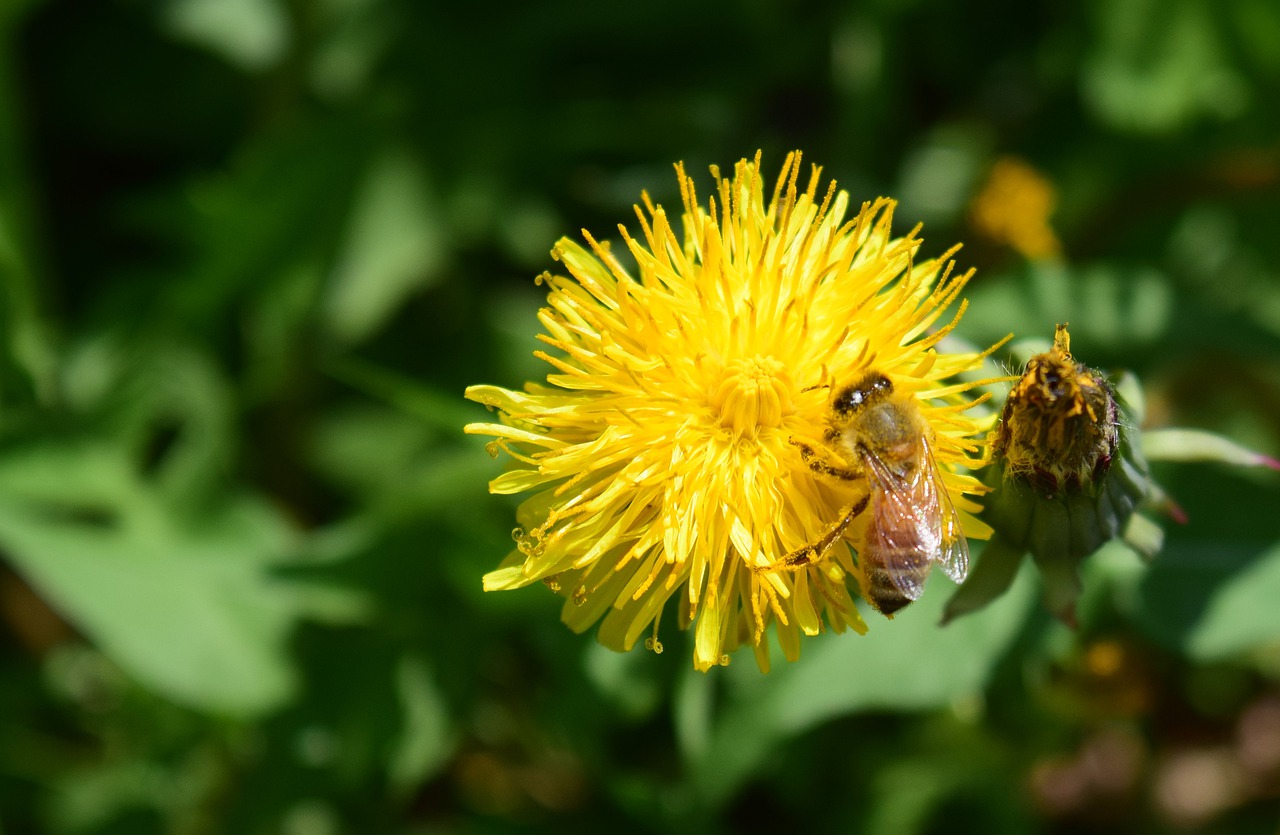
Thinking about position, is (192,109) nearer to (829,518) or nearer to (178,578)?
(178,578)

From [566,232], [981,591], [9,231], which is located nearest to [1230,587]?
[981,591]

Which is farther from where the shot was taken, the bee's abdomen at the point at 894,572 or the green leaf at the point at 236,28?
the green leaf at the point at 236,28

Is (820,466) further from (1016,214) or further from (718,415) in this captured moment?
(1016,214)

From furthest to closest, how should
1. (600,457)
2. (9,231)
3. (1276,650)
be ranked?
1. (1276,650)
2. (9,231)
3. (600,457)

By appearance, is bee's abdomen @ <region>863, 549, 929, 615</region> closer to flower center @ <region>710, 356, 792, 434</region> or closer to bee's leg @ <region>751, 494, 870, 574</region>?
bee's leg @ <region>751, 494, 870, 574</region>

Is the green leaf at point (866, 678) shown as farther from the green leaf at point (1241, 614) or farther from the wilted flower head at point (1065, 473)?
the green leaf at point (1241, 614)

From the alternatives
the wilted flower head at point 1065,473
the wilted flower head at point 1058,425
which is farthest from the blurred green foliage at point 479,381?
the wilted flower head at point 1058,425

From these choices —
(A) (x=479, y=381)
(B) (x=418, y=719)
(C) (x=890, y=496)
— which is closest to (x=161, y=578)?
(B) (x=418, y=719)
